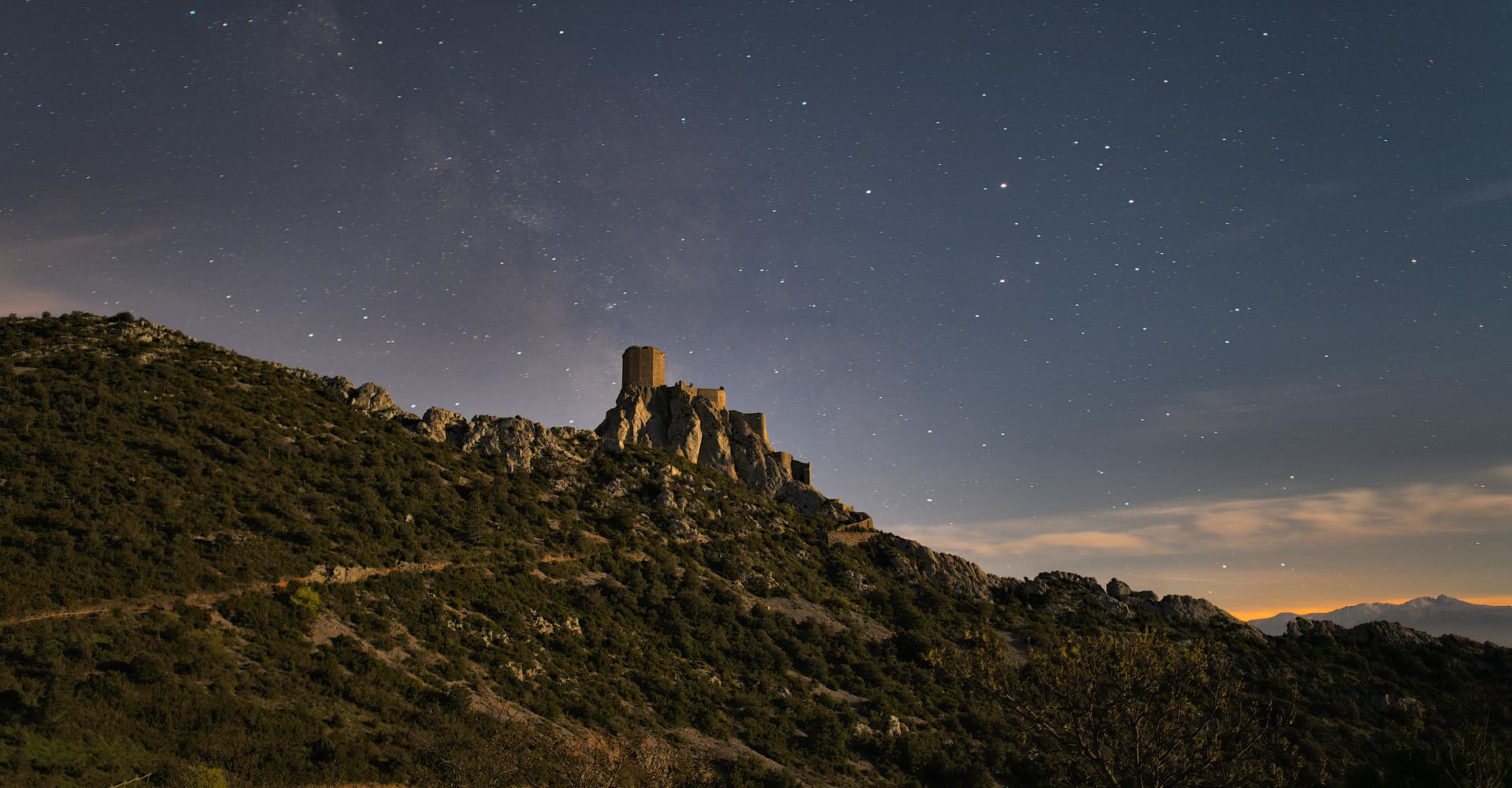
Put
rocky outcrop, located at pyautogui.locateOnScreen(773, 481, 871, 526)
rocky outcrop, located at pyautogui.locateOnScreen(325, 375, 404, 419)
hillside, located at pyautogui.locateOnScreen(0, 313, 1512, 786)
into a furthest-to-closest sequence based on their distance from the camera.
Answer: rocky outcrop, located at pyautogui.locateOnScreen(773, 481, 871, 526) → rocky outcrop, located at pyautogui.locateOnScreen(325, 375, 404, 419) → hillside, located at pyautogui.locateOnScreen(0, 313, 1512, 786)

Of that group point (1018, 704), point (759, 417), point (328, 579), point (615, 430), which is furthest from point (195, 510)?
point (759, 417)

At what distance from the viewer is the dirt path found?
27.0m

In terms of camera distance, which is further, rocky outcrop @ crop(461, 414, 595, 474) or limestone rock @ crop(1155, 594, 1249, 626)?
limestone rock @ crop(1155, 594, 1249, 626)

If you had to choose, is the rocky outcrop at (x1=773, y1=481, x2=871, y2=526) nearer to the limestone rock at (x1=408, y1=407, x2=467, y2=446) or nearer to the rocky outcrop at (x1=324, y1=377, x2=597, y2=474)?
the rocky outcrop at (x1=324, y1=377, x2=597, y2=474)

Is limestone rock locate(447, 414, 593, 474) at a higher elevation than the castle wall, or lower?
lower

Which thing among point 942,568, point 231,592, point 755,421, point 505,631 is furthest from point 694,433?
point 231,592

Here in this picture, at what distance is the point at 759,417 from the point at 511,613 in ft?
228

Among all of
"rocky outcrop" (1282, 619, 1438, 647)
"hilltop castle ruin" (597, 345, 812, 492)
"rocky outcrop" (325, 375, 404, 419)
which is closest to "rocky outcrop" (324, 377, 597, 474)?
"rocky outcrop" (325, 375, 404, 419)

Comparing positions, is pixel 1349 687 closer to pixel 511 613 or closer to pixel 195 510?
pixel 511 613

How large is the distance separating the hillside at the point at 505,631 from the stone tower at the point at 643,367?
2476 centimetres

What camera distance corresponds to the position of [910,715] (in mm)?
46781

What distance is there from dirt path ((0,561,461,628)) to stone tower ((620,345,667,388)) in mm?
60432

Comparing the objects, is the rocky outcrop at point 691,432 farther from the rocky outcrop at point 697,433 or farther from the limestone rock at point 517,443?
the limestone rock at point 517,443

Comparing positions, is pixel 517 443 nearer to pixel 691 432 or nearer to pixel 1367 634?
pixel 691 432
